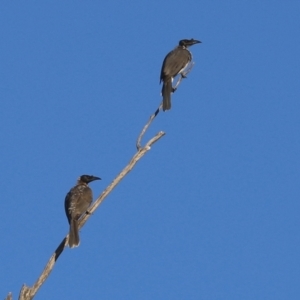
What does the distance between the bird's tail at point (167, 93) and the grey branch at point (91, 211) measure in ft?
7.20

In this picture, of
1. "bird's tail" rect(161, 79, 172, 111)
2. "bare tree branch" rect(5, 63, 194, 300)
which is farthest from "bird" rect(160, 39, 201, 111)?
"bare tree branch" rect(5, 63, 194, 300)

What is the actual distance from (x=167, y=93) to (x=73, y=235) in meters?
3.55

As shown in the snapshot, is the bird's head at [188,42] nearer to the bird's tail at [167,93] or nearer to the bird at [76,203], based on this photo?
the bird's tail at [167,93]

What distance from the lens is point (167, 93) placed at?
14.1 m

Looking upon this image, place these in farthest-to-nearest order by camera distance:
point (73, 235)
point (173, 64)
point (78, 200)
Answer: point (173, 64) < point (78, 200) < point (73, 235)

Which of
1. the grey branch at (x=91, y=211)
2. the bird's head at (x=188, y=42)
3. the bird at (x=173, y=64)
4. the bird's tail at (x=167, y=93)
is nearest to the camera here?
the grey branch at (x=91, y=211)

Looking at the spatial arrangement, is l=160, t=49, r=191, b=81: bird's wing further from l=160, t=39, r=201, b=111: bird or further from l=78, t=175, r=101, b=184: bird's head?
l=78, t=175, r=101, b=184: bird's head

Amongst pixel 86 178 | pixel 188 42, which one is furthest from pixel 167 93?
pixel 188 42

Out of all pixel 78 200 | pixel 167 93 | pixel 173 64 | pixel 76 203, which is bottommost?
pixel 76 203

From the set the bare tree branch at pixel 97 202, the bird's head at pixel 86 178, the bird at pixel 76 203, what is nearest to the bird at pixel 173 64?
the bird's head at pixel 86 178

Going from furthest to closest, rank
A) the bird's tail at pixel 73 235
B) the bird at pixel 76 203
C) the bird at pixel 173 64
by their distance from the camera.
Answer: the bird at pixel 173 64 → the bird at pixel 76 203 → the bird's tail at pixel 73 235

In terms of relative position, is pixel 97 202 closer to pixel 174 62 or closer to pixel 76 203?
pixel 76 203

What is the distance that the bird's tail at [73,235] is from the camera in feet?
37.2

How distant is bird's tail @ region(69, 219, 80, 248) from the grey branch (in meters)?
0.14
